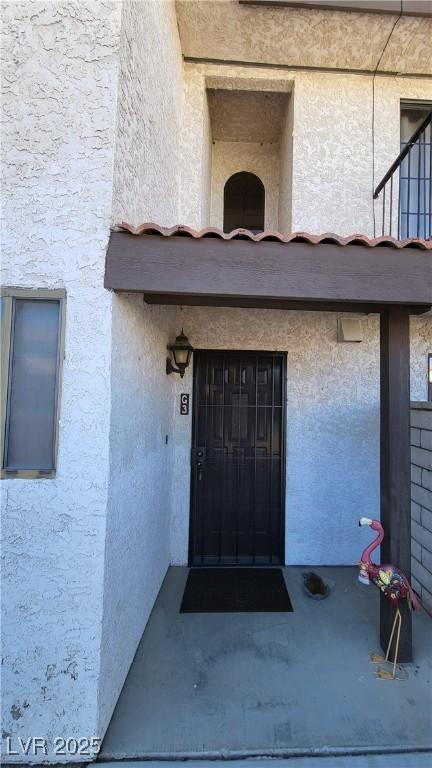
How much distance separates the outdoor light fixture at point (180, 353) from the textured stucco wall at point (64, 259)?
7.10 feet

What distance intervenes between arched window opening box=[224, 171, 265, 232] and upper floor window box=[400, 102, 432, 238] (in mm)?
2324

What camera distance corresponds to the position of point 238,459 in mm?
5195

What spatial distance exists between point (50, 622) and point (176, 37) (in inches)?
270

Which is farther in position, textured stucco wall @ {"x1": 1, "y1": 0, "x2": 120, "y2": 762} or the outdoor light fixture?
the outdoor light fixture

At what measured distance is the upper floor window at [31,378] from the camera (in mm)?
2516

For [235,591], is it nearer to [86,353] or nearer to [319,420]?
[319,420]

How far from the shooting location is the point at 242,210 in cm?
633

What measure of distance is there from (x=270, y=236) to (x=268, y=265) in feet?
0.71

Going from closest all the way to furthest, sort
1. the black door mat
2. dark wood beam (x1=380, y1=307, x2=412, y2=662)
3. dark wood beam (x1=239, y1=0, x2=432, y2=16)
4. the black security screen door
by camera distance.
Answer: dark wood beam (x1=380, y1=307, x2=412, y2=662)
the black door mat
dark wood beam (x1=239, y1=0, x2=432, y2=16)
the black security screen door

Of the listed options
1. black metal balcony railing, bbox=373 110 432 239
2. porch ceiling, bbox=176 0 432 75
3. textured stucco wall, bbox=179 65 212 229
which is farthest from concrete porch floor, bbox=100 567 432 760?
porch ceiling, bbox=176 0 432 75

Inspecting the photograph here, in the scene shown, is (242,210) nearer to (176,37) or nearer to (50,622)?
(176,37)

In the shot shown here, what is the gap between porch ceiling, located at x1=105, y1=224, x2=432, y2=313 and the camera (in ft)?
8.43

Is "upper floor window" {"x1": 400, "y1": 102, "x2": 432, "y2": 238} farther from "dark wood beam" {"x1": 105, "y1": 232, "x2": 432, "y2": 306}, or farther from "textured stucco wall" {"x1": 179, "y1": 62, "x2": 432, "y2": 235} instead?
"dark wood beam" {"x1": 105, "y1": 232, "x2": 432, "y2": 306}

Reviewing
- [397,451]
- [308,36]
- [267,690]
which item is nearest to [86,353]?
[397,451]
